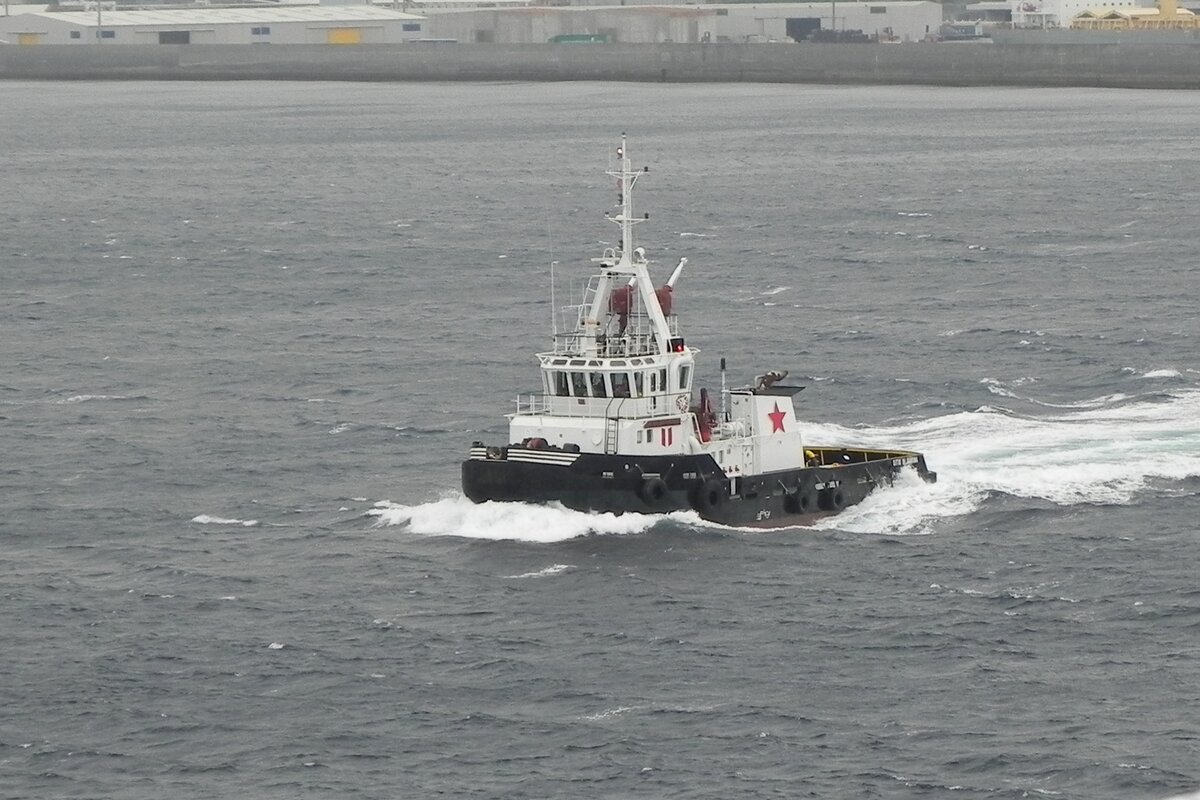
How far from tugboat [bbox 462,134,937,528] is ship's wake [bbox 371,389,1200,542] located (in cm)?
62

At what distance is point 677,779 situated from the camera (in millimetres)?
42625

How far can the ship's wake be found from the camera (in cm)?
5922

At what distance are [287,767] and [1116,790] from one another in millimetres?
16439

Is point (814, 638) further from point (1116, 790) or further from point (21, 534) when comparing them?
point (21, 534)

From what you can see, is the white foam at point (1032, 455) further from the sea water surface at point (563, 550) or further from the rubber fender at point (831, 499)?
the rubber fender at point (831, 499)

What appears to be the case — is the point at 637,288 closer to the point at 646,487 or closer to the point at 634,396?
the point at 634,396

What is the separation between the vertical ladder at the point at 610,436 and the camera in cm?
5925

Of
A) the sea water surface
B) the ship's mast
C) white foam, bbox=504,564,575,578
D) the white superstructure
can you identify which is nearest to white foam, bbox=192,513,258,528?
the sea water surface

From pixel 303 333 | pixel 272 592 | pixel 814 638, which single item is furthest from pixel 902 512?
pixel 303 333

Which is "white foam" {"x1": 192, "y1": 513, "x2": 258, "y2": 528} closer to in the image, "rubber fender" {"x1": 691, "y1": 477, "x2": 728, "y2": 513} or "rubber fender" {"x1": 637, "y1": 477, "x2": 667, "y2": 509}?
"rubber fender" {"x1": 637, "y1": 477, "x2": 667, "y2": 509}

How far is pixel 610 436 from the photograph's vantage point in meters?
59.3

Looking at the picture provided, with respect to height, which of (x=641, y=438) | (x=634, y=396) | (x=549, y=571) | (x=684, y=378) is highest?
(x=684, y=378)

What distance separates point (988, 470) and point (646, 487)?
46.2 feet

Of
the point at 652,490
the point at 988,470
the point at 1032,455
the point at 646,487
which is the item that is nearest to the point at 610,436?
the point at 646,487
